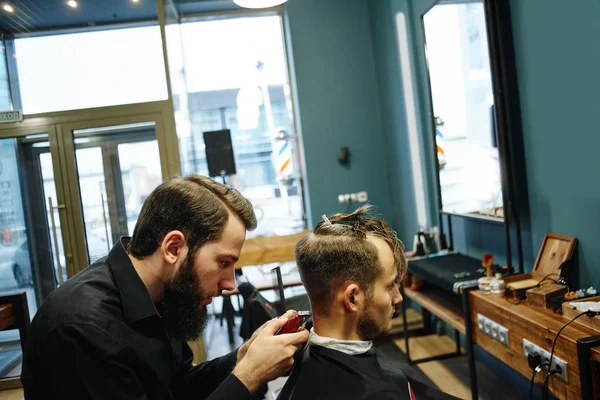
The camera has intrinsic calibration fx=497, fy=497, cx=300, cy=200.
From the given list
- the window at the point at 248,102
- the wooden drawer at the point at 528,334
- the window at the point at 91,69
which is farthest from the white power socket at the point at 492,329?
the window at the point at 91,69

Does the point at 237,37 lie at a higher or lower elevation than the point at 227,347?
higher

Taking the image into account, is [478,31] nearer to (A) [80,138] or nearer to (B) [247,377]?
(B) [247,377]

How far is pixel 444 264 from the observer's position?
3.09m

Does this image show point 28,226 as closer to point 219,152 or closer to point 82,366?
point 219,152

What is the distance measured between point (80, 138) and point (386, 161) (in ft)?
9.54

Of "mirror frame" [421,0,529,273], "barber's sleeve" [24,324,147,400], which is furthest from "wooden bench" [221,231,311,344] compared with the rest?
"barber's sleeve" [24,324,147,400]

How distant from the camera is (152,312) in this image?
1251mm

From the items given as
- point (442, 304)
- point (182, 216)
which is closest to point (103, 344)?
point (182, 216)

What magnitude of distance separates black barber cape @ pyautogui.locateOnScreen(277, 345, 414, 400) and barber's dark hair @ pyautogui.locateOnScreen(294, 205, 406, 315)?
13 centimetres

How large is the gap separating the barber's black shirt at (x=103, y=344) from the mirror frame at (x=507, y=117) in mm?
1833

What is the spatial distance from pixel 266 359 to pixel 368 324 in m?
0.34

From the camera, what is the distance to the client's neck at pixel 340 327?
1426 mm

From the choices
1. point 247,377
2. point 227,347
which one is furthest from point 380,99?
point 247,377

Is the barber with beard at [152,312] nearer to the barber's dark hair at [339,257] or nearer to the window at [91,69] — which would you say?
the barber's dark hair at [339,257]
